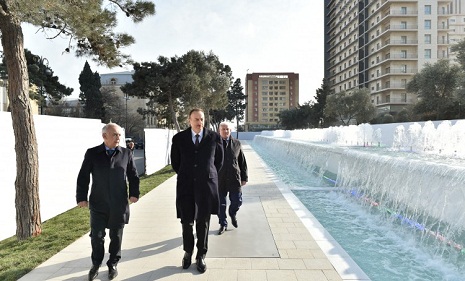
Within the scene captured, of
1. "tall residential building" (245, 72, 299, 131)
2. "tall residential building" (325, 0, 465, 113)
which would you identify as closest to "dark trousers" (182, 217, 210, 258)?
"tall residential building" (325, 0, 465, 113)

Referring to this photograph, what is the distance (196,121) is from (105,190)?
126 centimetres

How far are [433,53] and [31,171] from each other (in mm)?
72801

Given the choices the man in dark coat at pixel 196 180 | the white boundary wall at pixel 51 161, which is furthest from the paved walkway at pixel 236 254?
the white boundary wall at pixel 51 161

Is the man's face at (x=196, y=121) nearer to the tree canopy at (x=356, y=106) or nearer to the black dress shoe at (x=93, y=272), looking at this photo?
the black dress shoe at (x=93, y=272)

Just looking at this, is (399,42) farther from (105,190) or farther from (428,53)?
(105,190)

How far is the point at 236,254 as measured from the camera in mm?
4613

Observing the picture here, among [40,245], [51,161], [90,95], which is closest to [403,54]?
[90,95]

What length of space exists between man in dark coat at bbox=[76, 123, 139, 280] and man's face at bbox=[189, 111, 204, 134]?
0.83 metres

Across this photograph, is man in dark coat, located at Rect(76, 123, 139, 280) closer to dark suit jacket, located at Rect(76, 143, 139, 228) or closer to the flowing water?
dark suit jacket, located at Rect(76, 143, 139, 228)

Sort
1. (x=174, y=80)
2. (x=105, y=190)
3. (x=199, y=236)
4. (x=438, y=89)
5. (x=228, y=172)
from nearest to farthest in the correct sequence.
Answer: (x=105, y=190)
(x=199, y=236)
(x=228, y=172)
(x=174, y=80)
(x=438, y=89)

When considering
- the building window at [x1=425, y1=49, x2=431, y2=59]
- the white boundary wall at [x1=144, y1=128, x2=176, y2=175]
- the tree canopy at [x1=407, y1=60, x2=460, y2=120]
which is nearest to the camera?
the white boundary wall at [x1=144, y1=128, x2=176, y2=175]

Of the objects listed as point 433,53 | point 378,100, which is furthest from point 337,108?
point 433,53

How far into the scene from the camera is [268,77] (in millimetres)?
133375

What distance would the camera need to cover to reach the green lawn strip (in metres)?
4.33
